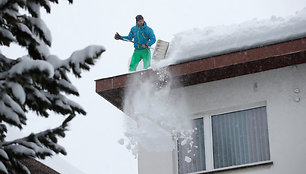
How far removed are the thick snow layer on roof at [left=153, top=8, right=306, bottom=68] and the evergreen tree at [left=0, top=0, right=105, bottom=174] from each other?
3.99 metres

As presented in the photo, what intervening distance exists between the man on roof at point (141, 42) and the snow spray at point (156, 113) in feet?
2.95

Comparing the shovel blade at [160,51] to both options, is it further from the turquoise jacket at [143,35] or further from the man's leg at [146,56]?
the turquoise jacket at [143,35]

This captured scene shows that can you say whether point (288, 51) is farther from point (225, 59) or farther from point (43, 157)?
point (43, 157)

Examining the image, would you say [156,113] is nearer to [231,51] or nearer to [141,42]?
[231,51]

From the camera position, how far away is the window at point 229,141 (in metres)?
8.27

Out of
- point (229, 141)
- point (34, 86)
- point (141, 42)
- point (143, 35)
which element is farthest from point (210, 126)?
point (34, 86)

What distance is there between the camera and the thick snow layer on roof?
830 cm

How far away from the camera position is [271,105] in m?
8.28

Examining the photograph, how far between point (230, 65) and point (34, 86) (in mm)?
4131

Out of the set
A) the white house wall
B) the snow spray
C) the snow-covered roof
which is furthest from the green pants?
the white house wall

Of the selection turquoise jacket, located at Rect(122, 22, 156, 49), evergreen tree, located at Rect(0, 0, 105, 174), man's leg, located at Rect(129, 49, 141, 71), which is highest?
turquoise jacket, located at Rect(122, 22, 156, 49)

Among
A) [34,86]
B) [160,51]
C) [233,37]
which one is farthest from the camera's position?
[160,51]

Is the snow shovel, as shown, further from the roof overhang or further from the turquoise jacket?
the turquoise jacket

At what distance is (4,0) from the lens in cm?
443
